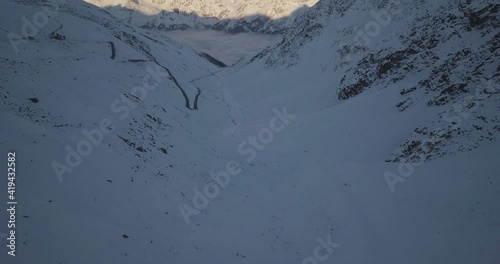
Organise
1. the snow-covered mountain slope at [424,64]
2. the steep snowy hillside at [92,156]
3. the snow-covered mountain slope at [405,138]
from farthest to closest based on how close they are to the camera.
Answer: the snow-covered mountain slope at [424,64] < the snow-covered mountain slope at [405,138] < the steep snowy hillside at [92,156]

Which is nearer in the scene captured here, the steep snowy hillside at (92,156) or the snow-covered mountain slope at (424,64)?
the steep snowy hillside at (92,156)

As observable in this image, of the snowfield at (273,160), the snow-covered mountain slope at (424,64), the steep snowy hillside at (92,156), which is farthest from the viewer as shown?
the snow-covered mountain slope at (424,64)

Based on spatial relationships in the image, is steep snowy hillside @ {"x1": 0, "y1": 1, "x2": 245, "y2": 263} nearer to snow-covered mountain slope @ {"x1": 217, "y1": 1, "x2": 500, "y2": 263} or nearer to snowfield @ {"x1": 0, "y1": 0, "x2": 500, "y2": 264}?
snowfield @ {"x1": 0, "y1": 0, "x2": 500, "y2": 264}

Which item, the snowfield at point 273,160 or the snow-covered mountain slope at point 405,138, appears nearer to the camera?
the snowfield at point 273,160

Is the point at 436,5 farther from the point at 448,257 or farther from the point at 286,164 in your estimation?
the point at 448,257

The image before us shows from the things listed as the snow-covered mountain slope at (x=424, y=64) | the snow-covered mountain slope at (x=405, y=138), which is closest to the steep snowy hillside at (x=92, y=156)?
the snow-covered mountain slope at (x=405, y=138)

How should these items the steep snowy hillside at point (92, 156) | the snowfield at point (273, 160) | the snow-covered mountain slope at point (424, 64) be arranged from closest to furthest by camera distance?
the steep snowy hillside at point (92, 156) → the snowfield at point (273, 160) → the snow-covered mountain slope at point (424, 64)

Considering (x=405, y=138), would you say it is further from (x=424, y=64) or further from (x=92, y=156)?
(x=92, y=156)

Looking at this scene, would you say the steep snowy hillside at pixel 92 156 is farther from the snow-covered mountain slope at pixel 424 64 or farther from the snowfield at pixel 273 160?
the snow-covered mountain slope at pixel 424 64

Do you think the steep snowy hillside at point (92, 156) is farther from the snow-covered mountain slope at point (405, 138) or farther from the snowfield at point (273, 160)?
the snow-covered mountain slope at point (405, 138)

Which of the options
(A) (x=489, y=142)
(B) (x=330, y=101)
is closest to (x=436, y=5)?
(B) (x=330, y=101)
